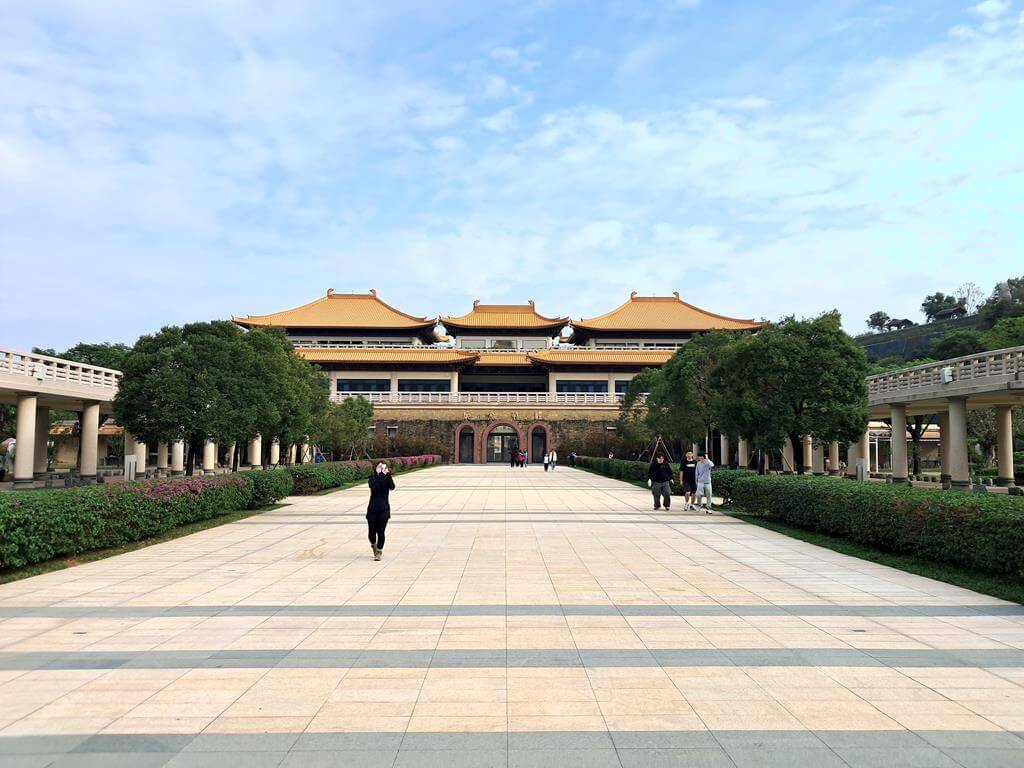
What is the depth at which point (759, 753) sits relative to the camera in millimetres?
4023

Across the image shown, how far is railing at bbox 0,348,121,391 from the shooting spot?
2420 cm

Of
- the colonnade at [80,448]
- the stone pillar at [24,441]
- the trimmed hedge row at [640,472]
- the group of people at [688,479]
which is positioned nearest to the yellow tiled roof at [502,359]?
the trimmed hedge row at [640,472]

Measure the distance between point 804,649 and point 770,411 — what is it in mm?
14619

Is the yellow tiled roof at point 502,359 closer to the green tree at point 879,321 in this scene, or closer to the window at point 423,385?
the window at point 423,385

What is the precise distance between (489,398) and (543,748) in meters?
48.9

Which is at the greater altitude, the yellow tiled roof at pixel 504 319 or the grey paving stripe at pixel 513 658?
the yellow tiled roof at pixel 504 319

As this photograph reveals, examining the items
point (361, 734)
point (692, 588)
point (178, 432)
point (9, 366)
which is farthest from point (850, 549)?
point (9, 366)

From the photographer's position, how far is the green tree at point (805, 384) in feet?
63.8

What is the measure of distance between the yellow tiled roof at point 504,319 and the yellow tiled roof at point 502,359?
2613 millimetres

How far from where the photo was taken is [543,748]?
4.08 metres

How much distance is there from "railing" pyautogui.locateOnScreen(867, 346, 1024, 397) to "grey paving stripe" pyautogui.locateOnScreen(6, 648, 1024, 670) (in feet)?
61.6

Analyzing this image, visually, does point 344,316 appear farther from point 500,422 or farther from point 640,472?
point 640,472

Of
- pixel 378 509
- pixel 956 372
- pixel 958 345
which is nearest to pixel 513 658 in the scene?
pixel 378 509

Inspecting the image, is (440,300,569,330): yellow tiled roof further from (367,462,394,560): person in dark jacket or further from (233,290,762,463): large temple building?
(367,462,394,560): person in dark jacket
